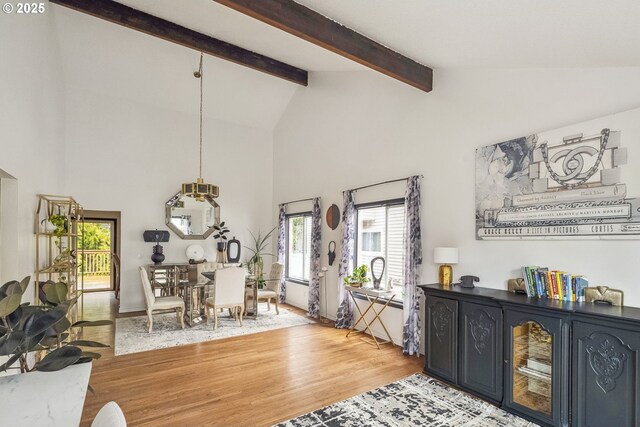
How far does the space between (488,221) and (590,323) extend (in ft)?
4.56

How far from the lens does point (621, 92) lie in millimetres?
2775

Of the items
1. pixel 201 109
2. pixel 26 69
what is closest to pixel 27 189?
pixel 26 69

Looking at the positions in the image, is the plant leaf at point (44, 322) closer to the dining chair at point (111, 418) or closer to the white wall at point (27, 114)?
the dining chair at point (111, 418)

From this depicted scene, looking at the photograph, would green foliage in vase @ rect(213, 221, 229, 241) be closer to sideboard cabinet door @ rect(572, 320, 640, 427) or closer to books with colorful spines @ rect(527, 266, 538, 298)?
books with colorful spines @ rect(527, 266, 538, 298)

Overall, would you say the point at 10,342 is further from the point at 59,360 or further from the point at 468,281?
the point at 468,281

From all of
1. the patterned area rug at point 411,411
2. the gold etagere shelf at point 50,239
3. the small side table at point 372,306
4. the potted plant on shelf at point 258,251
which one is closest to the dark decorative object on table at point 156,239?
the gold etagere shelf at point 50,239

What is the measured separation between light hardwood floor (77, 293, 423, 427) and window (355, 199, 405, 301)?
41.2 inches

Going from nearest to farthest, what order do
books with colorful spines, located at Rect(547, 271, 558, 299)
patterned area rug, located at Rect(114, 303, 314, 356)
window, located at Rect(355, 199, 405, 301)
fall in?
books with colorful spines, located at Rect(547, 271, 558, 299) < patterned area rug, located at Rect(114, 303, 314, 356) < window, located at Rect(355, 199, 405, 301)

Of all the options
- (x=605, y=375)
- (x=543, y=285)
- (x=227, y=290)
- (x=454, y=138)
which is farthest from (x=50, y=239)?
(x=605, y=375)

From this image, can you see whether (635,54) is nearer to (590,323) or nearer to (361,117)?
(590,323)

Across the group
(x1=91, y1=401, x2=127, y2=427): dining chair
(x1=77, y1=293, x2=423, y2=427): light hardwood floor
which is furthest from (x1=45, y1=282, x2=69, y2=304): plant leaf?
(x1=77, y1=293, x2=423, y2=427): light hardwood floor

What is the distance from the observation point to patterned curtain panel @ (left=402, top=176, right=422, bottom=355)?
4.31 metres

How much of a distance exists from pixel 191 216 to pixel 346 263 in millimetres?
3908

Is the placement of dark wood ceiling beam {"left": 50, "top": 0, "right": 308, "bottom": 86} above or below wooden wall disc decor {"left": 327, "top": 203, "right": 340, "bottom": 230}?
above
